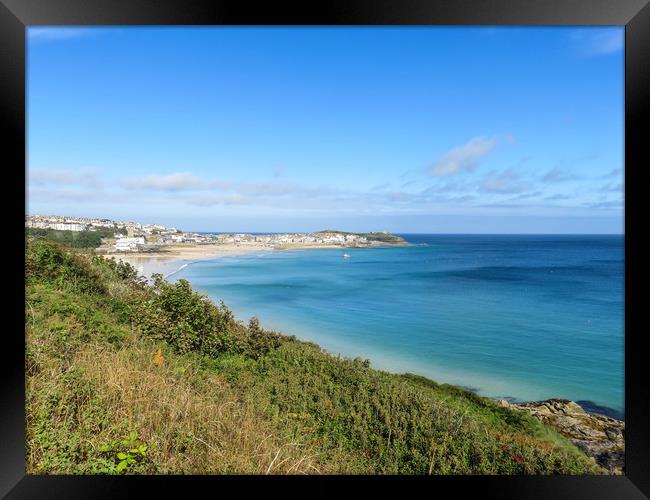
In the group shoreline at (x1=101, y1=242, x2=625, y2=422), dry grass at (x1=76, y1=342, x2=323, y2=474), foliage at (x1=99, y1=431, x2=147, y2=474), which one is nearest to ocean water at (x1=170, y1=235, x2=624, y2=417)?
shoreline at (x1=101, y1=242, x2=625, y2=422)

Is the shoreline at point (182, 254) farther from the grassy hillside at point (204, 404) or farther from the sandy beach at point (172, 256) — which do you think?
the grassy hillside at point (204, 404)

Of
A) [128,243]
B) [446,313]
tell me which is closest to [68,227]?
[128,243]

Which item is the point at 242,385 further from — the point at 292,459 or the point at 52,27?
the point at 52,27

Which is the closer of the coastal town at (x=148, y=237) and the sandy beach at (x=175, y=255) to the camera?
the coastal town at (x=148, y=237)

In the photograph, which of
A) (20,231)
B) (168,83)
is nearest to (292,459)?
(20,231)

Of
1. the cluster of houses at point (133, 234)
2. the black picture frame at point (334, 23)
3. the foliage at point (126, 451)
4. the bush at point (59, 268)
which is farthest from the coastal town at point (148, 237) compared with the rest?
the foliage at point (126, 451)

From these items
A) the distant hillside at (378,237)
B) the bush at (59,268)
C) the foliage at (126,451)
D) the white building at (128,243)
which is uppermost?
the distant hillside at (378,237)

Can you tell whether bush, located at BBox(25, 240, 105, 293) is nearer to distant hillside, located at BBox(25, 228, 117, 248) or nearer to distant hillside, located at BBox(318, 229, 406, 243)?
distant hillside, located at BBox(25, 228, 117, 248)

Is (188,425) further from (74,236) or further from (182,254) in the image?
(182,254)
